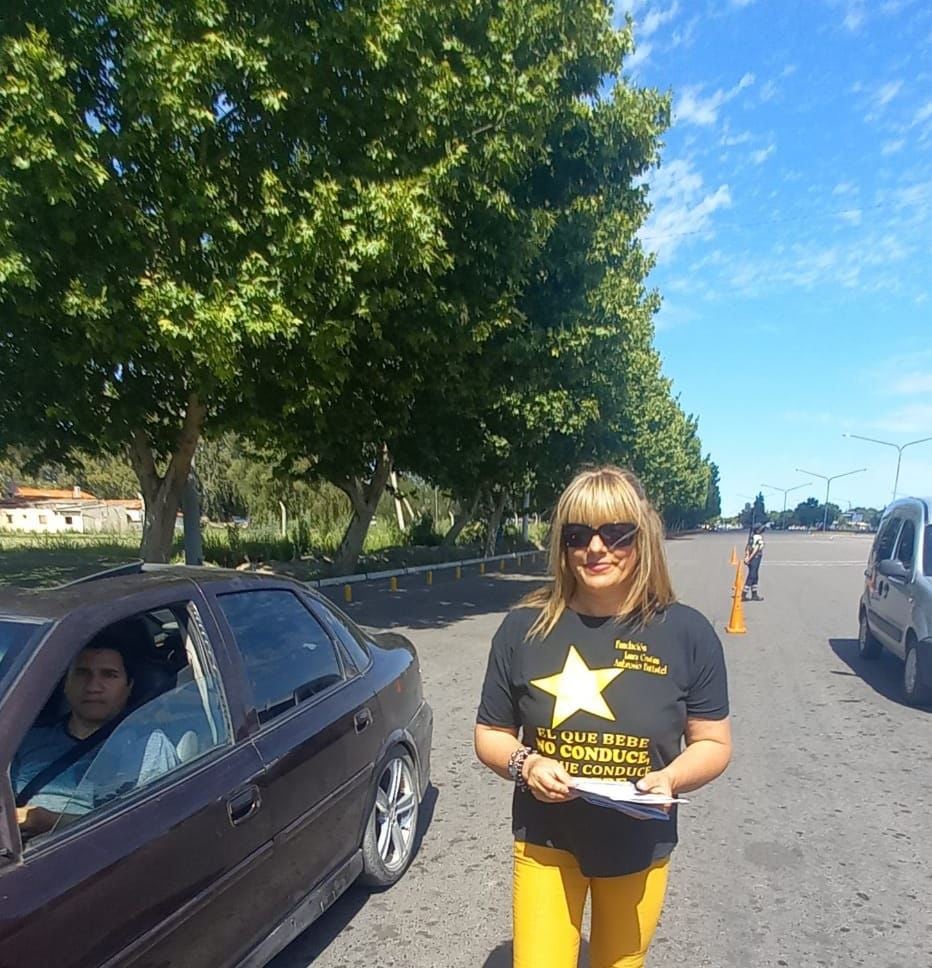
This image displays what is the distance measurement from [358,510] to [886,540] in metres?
12.5

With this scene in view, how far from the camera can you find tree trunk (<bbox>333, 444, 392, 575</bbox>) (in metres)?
18.2

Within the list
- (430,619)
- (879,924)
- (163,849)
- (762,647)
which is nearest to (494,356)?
(430,619)

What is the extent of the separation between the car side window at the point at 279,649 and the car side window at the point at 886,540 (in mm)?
7118

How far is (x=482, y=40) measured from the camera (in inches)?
359

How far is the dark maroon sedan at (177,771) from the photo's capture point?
1888 millimetres

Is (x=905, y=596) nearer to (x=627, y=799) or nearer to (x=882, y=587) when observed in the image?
(x=882, y=587)

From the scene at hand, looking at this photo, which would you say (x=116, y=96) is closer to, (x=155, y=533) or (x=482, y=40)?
(x=482, y=40)

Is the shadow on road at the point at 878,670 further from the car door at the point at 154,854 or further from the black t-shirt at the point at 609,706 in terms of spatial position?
the car door at the point at 154,854

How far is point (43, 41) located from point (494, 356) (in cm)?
697

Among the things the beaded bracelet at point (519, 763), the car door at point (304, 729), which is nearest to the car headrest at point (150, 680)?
the car door at point (304, 729)

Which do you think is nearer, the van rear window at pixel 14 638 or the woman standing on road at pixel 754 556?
the van rear window at pixel 14 638

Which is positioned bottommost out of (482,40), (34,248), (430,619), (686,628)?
(430,619)

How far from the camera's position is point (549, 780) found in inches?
71.1

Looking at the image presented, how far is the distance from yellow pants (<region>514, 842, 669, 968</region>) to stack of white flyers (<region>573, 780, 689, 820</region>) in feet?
0.92
